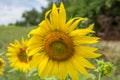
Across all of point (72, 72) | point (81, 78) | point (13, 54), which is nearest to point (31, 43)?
point (72, 72)

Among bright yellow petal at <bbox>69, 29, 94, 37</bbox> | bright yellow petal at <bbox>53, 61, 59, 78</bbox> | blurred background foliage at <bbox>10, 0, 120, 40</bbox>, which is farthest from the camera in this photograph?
blurred background foliage at <bbox>10, 0, 120, 40</bbox>

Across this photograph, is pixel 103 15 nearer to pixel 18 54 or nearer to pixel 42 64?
pixel 18 54

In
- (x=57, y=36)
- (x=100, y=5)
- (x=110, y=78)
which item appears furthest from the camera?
(x=100, y=5)

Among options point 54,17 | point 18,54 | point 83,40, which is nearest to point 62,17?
point 54,17

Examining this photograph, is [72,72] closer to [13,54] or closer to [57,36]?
[57,36]

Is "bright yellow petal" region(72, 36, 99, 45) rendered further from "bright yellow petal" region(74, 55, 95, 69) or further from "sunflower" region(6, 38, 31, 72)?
"sunflower" region(6, 38, 31, 72)

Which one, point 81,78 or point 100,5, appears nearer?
point 81,78

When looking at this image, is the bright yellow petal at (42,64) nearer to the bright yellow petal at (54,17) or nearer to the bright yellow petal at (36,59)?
the bright yellow petal at (36,59)

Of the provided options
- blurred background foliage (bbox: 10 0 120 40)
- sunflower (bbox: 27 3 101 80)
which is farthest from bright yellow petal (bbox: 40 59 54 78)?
blurred background foliage (bbox: 10 0 120 40)
